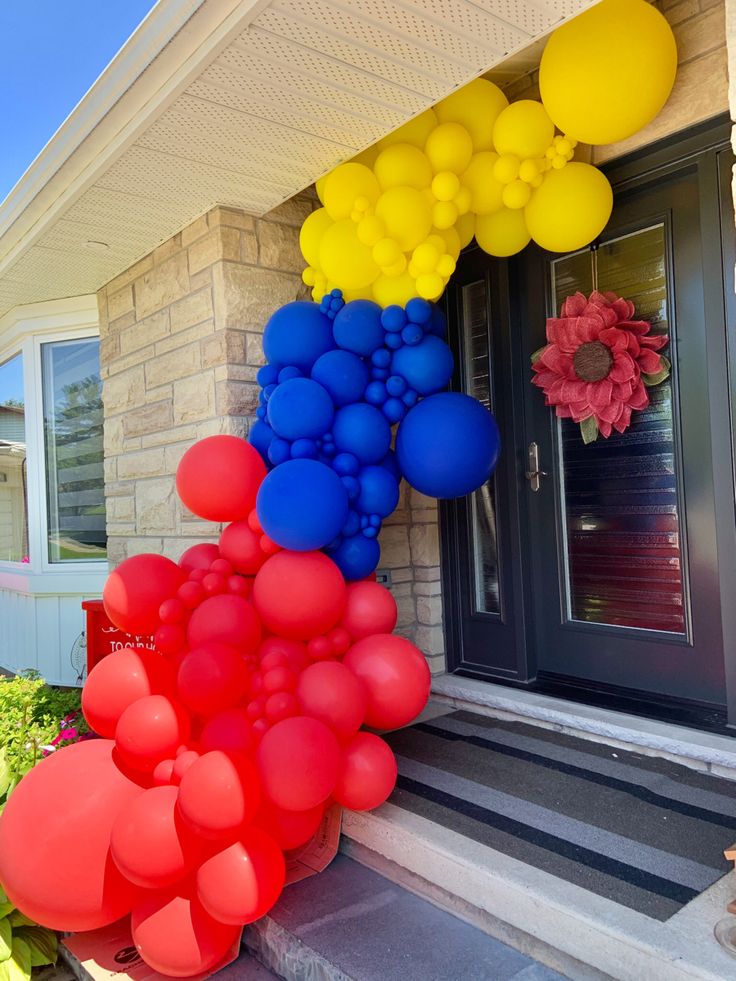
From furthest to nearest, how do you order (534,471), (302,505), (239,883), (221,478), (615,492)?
1. (534,471)
2. (615,492)
3. (221,478)
4. (302,505)
5. (239,883)

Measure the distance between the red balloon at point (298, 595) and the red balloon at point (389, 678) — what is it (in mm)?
150

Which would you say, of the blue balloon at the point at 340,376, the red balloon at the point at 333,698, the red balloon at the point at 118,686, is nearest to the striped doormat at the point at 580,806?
the red balloon at the point at 333,698

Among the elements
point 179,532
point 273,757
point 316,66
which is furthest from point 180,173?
point 273,757

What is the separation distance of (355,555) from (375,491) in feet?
0.73

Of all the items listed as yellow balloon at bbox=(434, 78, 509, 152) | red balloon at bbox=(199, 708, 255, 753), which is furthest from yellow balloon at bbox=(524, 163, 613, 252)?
red balloon at bbox=(199, 708, 255, 753)

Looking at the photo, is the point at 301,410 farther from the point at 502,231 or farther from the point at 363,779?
the point at 363,779

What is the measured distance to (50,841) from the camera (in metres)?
1.74

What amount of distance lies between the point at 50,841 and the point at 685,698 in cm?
202

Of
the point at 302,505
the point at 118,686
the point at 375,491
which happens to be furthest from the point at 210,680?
the point at 375,491

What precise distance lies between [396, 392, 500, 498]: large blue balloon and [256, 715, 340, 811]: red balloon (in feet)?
2.95

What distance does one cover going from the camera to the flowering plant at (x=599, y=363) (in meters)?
2.40

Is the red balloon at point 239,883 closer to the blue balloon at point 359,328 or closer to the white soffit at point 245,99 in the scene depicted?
the blue balloon at point 359,328

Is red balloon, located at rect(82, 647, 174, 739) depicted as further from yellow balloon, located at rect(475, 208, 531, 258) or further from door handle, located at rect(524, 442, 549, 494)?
yellow balloon, located at rect(475, 208, 531, 258)

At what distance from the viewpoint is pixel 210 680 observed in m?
1.83
